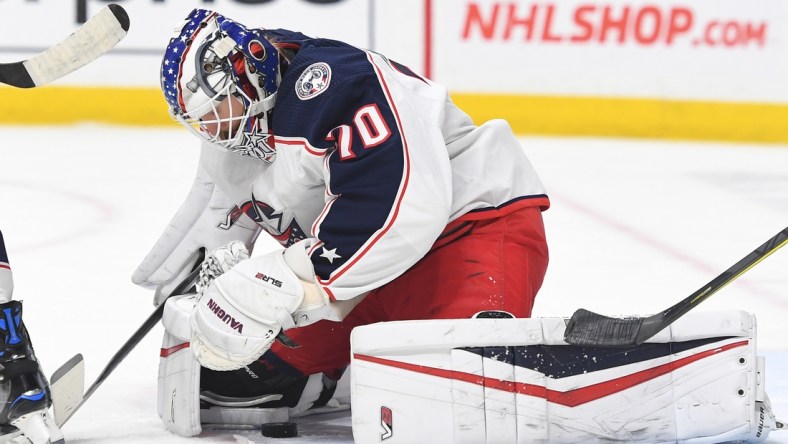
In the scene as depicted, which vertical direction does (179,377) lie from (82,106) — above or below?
below

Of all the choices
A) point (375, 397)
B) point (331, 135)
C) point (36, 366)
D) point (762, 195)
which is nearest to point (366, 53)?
point (331, 135)

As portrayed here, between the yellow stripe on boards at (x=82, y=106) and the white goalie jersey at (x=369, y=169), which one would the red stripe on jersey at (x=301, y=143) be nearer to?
the white goalie jersey at (x=369, y=169)

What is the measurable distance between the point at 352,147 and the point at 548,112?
407cm

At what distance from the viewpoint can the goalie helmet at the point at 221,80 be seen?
208 centimetres

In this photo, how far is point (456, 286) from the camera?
218 cm

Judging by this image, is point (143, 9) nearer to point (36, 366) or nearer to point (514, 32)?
point (514, 32)

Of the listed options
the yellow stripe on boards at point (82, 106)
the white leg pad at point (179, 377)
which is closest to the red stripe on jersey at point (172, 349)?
the white leg pad at point (179, 377)

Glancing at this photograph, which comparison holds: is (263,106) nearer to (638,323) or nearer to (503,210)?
(503,210)

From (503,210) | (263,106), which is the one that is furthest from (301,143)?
(503,210)

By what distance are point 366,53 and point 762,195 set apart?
3054 millimetres

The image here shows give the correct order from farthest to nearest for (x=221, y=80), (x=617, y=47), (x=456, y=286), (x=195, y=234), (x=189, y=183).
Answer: (x=617, y=47)
(x=189, y=183)
(x=195, y=234)
(x=456, y=286)
(x=221, y=80)

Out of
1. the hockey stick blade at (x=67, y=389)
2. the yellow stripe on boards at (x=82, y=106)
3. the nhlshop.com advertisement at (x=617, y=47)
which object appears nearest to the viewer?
the hockey stick blade at (x=67, y=389)

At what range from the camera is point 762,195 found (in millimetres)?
4895

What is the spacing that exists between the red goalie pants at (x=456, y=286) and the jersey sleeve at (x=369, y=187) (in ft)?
0.54
